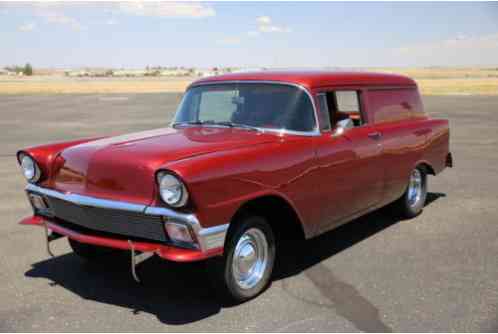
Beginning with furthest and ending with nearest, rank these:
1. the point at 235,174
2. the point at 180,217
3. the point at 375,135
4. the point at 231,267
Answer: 1. the point at 375,135
2. the point at 231,267
3. the point at 235,174
4. the point at 180,217

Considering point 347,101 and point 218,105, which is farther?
point 347,101

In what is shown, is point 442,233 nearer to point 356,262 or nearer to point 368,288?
point 356,262

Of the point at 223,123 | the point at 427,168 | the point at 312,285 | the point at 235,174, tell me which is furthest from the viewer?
the point at 427,168

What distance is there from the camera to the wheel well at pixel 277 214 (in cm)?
396

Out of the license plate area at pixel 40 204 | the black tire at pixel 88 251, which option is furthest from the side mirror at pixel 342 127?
the license plate area at pixel 40 204

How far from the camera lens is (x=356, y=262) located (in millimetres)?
4840

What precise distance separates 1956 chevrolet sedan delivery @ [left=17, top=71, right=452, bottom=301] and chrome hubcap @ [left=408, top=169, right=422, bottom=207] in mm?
530

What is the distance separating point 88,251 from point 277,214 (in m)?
1.76

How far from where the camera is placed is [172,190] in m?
3.45

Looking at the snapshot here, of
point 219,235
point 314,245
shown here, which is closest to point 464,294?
point 314,245

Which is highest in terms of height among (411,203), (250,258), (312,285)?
(250,258)

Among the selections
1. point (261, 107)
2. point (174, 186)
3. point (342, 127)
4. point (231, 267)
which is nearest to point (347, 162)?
point (342, 127)

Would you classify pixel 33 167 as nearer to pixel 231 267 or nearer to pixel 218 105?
pixel 218 105

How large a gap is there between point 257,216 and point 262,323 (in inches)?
31.2
